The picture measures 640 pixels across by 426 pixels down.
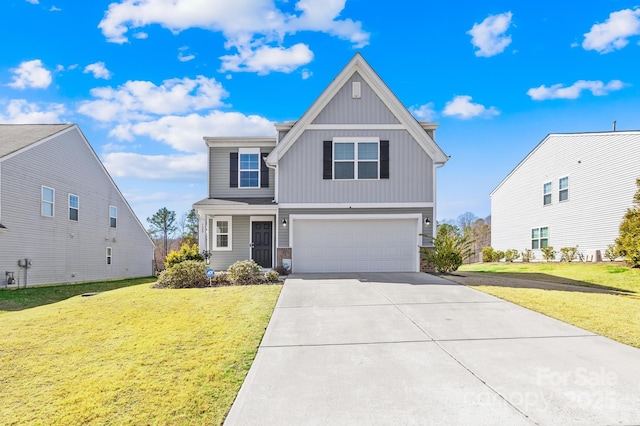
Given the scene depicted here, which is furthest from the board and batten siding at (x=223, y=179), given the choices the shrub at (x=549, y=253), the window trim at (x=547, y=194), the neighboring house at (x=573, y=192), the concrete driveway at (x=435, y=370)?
the window trim at (x=547, y=194)

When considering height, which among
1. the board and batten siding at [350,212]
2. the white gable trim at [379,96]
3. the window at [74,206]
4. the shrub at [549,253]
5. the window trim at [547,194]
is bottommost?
the shrub at [549,253]

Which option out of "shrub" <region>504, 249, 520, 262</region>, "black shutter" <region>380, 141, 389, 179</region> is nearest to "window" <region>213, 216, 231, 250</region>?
"black shutter" <region>380, 141, 389, 179</region>

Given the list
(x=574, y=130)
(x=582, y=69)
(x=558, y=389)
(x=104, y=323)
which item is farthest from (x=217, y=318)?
(x=574, y=130)

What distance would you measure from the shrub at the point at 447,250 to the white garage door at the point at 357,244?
856mm

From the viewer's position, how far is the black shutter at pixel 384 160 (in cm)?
1503

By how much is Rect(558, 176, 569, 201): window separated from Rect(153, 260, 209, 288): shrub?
18924mm

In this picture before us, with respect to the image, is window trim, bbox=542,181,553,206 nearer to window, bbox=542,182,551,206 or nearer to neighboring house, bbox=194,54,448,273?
window, bbox=542,182,551,206

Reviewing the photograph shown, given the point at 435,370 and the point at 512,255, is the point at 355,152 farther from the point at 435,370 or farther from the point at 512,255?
the point at 512,255

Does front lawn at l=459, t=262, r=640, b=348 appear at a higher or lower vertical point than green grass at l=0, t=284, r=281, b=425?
higher

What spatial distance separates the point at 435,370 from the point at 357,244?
10193 mm

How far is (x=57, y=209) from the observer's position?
18.8 metres

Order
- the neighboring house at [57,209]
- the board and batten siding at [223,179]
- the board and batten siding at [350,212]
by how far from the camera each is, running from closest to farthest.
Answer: the board and batten siding at [350,212]
the neighboring house at [57,209]
the board and batten siding at [223,179]

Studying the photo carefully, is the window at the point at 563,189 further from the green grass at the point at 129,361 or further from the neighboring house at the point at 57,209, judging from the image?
the neighboring house at the point at 57,209

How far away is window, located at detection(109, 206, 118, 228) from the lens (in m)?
24.2
